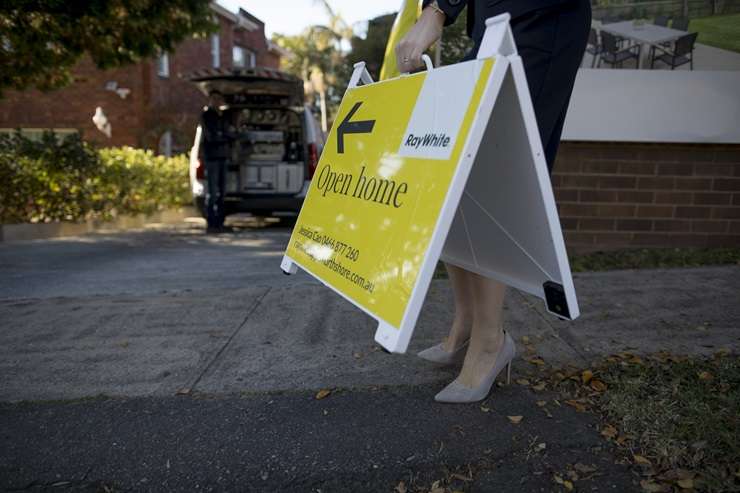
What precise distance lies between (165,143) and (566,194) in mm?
14092

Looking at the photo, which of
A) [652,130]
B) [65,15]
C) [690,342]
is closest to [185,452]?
[690,342]

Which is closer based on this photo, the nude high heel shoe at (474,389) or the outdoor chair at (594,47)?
the nude high heel shoe at (474,389)

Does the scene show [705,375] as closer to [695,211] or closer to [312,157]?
[695,211]

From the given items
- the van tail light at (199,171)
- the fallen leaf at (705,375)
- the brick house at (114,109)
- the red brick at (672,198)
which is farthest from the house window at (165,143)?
the fallen leaf at (705,375)

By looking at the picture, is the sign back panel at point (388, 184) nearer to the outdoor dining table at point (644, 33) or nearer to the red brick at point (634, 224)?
the red brick at point (634, 224)

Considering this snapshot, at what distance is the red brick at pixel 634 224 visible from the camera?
493 centimetres

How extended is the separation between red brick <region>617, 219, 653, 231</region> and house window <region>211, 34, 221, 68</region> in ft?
59.8

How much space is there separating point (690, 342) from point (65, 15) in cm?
666

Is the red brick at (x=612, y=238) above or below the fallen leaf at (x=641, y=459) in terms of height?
above

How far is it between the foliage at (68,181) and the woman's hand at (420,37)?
7370mm

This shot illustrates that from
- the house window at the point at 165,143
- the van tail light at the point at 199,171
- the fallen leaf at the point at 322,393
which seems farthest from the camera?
the house window at the point at 165,143

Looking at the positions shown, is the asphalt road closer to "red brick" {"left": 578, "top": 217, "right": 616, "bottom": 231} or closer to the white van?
"red brick" {"left": 578, "top": 217, "right": 616, "bottom": 231}

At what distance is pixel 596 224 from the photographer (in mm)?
4949

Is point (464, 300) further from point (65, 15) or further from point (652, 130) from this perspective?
point (65, 15)
